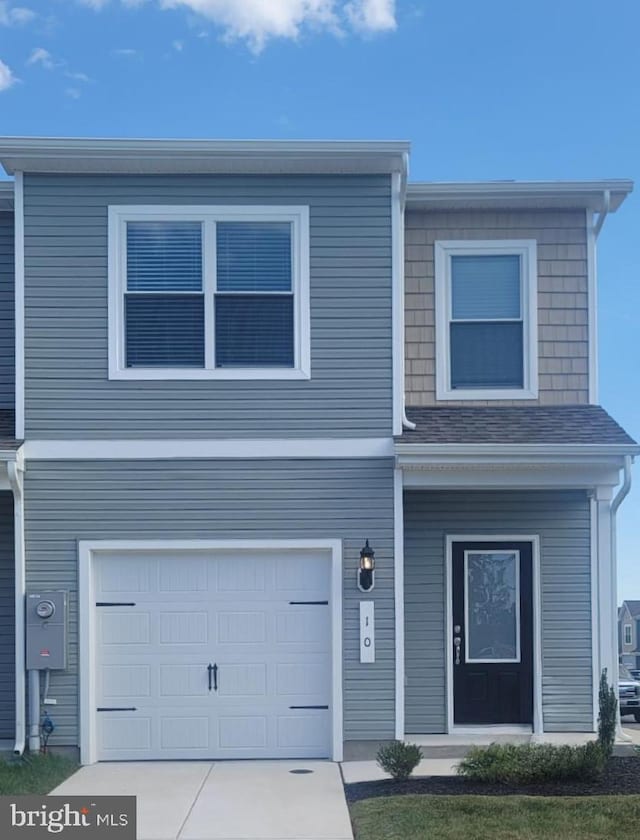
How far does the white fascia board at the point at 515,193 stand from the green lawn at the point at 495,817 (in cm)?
594

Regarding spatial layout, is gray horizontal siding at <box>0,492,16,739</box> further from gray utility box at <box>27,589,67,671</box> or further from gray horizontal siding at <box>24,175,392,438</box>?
gray horizontal siding at <box>24,175,392,438</box>

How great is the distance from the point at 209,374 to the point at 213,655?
8.77 ft

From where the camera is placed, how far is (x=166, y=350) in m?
9.91

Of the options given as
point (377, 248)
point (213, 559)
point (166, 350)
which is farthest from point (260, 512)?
point (377, 248)

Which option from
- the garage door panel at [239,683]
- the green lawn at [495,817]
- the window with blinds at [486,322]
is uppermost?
the window with blinds at [486,322]

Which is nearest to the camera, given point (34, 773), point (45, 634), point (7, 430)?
point (34, 773)

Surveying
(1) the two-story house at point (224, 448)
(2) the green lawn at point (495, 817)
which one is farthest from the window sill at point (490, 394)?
(2) the green lawn at point (495, 817)

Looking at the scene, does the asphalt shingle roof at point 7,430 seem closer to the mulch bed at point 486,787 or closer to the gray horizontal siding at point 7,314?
the gray horizontal siding at point 7,314

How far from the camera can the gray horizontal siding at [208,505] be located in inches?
386

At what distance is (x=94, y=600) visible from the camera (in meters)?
9.89

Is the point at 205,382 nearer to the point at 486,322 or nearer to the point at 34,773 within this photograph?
the point at 486,322

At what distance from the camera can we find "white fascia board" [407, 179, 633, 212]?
10.7 metres

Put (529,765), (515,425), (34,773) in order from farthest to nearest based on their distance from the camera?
(515,425) → (34,773) → (529,765)

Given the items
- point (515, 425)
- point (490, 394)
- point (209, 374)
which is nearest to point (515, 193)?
point (490, 394)
